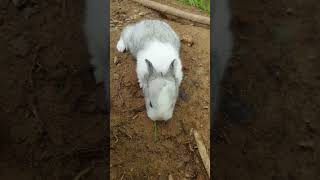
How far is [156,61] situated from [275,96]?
905 millimetres

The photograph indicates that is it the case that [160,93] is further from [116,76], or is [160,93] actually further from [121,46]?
[121,46]

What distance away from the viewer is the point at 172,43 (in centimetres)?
387

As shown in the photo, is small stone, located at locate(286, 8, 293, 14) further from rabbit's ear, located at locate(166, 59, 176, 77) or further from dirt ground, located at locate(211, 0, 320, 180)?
rabbit's ear, located at locate(166, 59, 176, 77)

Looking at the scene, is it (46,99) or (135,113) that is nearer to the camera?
(46,99)

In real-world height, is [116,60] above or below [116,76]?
above

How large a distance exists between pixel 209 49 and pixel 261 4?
0.52m

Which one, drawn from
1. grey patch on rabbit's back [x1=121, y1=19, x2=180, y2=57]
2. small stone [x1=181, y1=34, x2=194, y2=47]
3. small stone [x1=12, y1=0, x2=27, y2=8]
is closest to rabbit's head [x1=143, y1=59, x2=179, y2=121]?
grey patch on rabbit's back [x1=121, y1=19, x2=180, y2=57]

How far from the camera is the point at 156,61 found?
363 centimetres

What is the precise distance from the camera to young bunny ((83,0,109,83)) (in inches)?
137

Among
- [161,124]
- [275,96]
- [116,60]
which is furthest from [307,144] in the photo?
[116,60]

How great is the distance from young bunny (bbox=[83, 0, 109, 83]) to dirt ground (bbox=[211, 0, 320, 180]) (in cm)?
91

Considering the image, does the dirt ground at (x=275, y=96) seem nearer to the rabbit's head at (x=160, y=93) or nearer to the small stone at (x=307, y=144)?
the small stone at (x=307, y=144)

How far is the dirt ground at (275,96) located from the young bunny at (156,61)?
15.0 inches

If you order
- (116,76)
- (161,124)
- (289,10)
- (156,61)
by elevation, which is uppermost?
(289,10)
